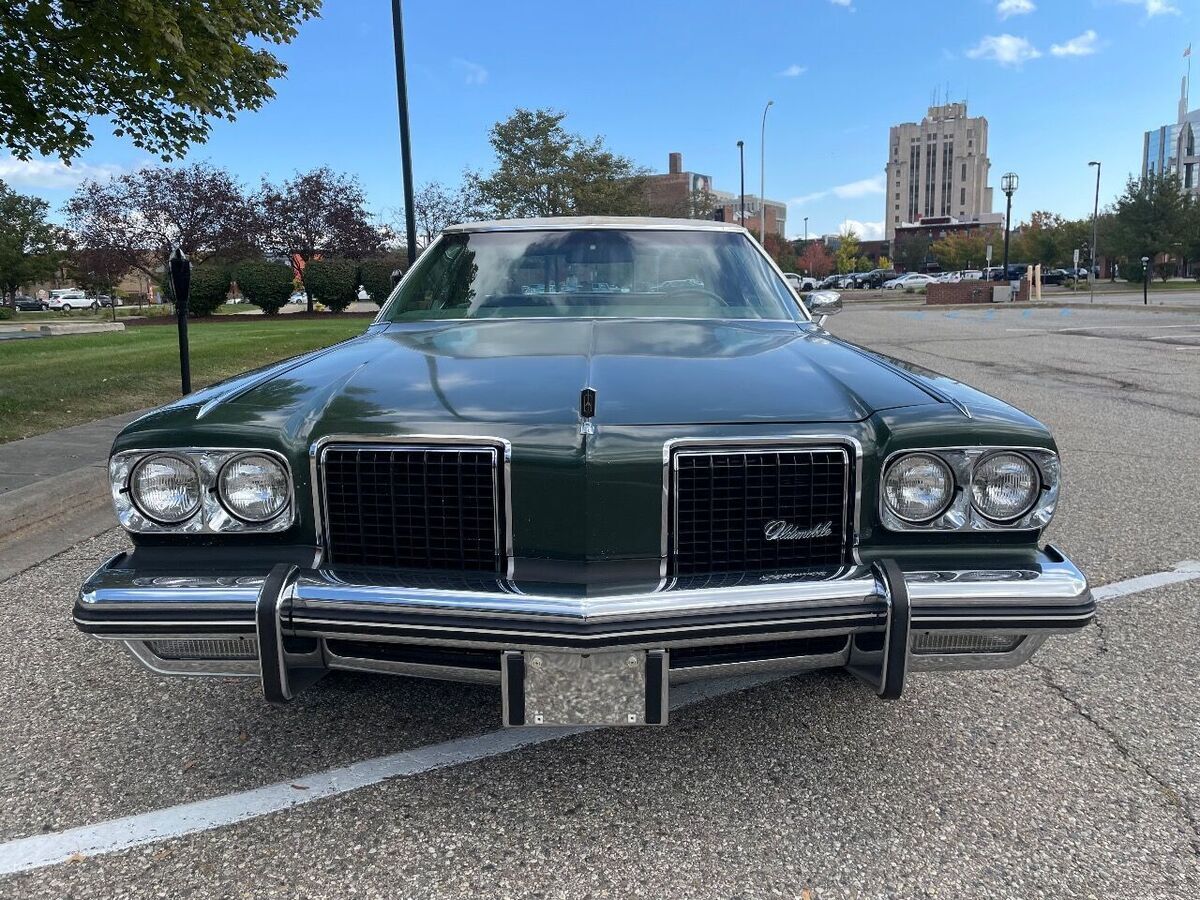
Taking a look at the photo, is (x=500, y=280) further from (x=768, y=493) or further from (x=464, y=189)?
Result: (x=464, y=189)

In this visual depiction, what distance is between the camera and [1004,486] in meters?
2.27

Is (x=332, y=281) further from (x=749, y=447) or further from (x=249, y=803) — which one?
(x=749, y=447)

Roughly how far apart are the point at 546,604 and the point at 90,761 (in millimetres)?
1604

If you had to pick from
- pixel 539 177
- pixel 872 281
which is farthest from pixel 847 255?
pixel 539 177

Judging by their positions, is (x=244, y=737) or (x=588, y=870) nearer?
(x=588, y=870)

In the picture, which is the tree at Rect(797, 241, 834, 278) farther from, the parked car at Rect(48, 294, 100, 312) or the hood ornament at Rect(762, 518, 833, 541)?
the hood ornament at Rect(762, 518, 833, 541)

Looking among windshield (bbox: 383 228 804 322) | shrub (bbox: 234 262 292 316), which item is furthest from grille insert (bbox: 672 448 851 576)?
shrub (bbox: 234 262 292 316)

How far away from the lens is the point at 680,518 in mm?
2166

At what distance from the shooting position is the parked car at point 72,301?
66.8 meters

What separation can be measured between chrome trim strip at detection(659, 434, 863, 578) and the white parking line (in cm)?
91

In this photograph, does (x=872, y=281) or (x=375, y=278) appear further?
(x=872, y=281)

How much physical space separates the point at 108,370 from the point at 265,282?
63.0 ft

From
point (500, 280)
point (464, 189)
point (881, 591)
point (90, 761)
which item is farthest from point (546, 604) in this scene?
point (464, 189)

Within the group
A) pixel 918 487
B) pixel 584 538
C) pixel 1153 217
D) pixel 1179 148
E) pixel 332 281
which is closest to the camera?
pixel 584 538
